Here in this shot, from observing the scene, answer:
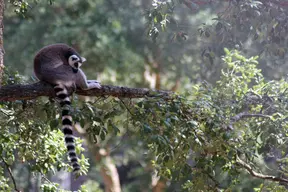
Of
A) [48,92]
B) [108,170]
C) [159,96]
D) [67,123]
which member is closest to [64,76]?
[48,92]

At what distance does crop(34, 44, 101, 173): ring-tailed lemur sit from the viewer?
16.1ft

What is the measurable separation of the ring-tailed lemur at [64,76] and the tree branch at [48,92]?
0.10m

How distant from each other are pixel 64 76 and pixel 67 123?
2.53ft

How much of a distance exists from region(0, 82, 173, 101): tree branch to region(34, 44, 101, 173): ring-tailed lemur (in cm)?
10

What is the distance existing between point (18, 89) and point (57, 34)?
28.7 ft

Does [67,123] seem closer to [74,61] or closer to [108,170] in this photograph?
[74,61]

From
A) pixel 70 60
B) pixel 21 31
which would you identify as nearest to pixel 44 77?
pixel 70 60

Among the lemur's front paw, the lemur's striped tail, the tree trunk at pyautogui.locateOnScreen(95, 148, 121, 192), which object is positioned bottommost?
the lemur's striped tail

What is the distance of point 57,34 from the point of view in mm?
13156

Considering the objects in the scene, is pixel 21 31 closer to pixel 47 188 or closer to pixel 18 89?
Answer: pixel 47 188

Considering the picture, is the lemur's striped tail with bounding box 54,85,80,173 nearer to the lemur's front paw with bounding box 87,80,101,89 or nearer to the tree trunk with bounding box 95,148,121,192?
the lemur's front paw with bounding box 87,80,101,89

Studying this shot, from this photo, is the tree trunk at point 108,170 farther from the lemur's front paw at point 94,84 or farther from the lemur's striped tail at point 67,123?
the lemur's striped tail at point 67,123

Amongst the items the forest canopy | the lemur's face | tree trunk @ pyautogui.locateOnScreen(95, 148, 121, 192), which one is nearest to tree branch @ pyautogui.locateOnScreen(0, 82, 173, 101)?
the forest canopy

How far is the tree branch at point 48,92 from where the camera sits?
459 cm
